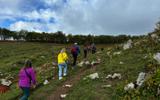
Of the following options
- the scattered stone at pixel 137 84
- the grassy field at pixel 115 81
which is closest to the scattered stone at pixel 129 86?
the scattered stone at pixel 137 84

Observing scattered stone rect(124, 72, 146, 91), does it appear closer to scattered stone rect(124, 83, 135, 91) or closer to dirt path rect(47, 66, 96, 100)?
scattered stone rect(124, 83, 135, 91)

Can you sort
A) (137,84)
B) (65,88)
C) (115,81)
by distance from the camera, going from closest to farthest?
(137,84) → (115,81) → (65,88)

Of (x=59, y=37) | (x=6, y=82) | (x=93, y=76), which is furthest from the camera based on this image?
(x=59, y=37)

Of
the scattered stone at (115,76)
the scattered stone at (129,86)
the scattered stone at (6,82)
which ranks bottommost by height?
the scattered stone at (6,82)

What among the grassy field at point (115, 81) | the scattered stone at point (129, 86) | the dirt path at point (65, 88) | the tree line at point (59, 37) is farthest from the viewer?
the tree line at point (59, 37)

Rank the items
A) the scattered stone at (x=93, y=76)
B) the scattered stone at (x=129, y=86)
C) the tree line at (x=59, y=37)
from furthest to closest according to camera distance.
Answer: the tree line at (x=59, y=37) < the scattered stone at (x=93, y=76) < the scattered stone at (x=129, y=86)

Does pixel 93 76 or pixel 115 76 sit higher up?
pixel 115 76

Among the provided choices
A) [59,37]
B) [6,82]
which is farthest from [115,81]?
[59,37]

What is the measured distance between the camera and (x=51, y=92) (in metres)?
27.9

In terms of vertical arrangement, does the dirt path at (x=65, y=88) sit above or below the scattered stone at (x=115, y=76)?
below

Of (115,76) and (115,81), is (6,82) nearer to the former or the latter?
(115,76)

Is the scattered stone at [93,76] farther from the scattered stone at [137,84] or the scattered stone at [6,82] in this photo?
the scattered stone at [6,82]

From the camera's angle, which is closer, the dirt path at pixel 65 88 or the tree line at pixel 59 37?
the dirt path at pixel 65 88

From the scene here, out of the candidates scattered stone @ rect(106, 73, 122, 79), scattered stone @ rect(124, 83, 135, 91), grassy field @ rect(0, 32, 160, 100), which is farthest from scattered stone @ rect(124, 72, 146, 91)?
scattered stone @ rect(106, 73, 122, 79)
